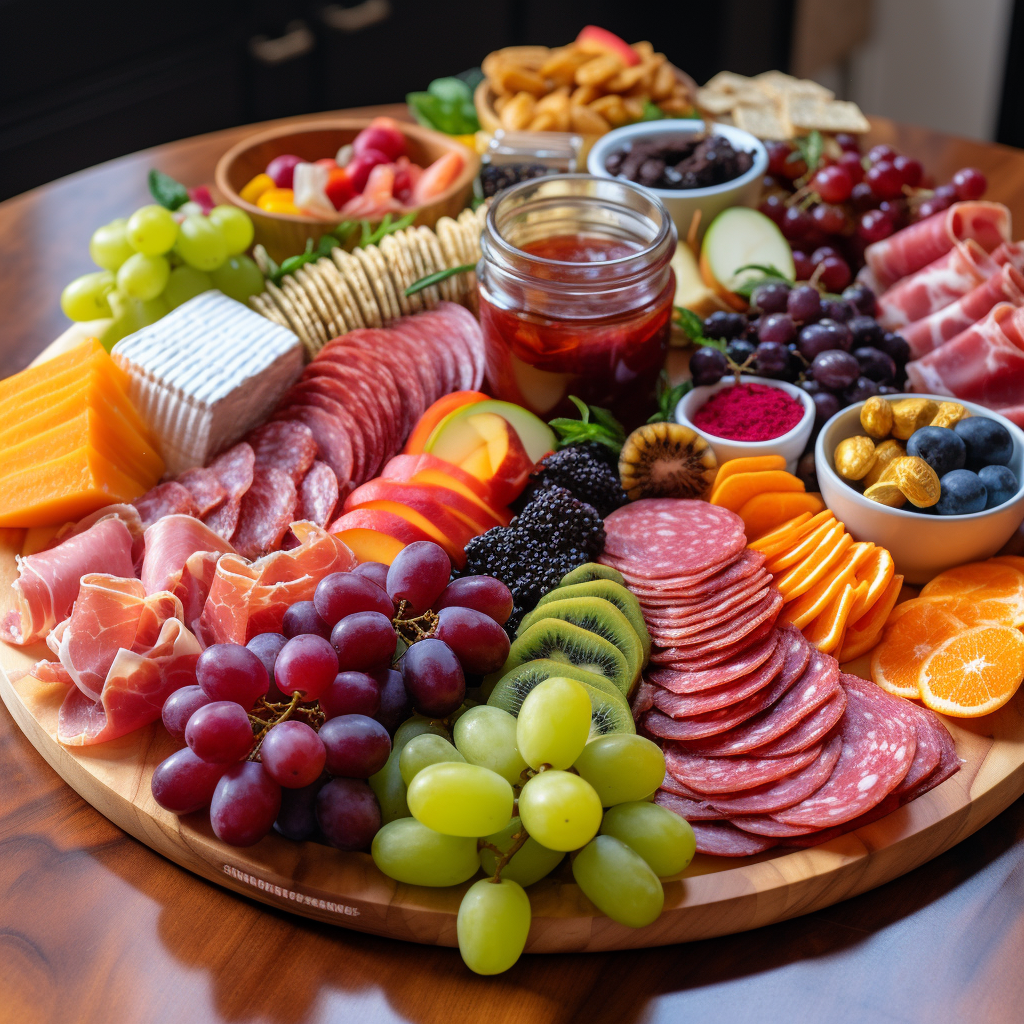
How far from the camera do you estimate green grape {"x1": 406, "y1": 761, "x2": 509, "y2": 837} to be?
3.13ft

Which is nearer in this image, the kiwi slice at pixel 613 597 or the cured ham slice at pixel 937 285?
the kiwi slice at pixel 613 597

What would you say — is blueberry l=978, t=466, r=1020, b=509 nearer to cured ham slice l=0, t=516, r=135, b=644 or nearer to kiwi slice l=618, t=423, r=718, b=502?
kiwi slice l=618, t=423, r=718, b=502

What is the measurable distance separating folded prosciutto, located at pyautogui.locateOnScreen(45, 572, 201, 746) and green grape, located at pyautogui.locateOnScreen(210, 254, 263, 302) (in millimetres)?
756

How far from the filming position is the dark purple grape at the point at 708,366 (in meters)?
1.64

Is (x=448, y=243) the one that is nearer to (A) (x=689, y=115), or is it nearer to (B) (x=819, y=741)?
(A) (x=689, y=115)

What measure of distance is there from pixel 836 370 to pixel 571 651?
2.34 feet

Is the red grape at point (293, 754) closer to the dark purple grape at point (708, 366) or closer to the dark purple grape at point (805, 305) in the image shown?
the dark purple grape at point (708, 366)

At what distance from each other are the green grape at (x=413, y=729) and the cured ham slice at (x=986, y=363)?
3.52 feet

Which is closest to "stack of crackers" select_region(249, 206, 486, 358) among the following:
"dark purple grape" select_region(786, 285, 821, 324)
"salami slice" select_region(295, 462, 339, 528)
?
"salami slice" select_region(295, 462, 339, 528)

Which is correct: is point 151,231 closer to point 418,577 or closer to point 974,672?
point 418,577

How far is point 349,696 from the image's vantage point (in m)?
1.08

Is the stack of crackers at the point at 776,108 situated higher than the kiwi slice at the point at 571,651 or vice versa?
the stack of crackers at the point at 776,108

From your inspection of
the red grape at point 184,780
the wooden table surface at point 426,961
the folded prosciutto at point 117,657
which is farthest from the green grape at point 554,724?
the folded prosciutto at point 117,657

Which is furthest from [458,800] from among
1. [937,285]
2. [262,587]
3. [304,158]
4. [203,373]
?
[304,158]
